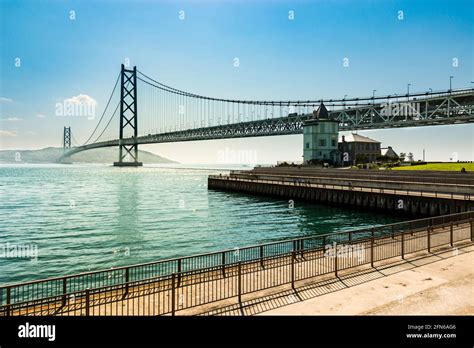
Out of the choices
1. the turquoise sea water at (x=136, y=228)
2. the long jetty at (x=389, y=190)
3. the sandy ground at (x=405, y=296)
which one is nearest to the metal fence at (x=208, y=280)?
the sandy ground at (x=405, y=296)

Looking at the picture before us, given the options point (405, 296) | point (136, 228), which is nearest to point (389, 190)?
point (136, 228)

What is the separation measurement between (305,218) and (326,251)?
2309cm

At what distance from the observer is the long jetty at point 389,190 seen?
34.3m

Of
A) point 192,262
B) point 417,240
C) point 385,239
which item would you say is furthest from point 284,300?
point 192,262

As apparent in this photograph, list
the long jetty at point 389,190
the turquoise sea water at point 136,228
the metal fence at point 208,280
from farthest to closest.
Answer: the long jetty at point 389,190
the turquoise sea water at point 136,228
the metal fence at point 208,280

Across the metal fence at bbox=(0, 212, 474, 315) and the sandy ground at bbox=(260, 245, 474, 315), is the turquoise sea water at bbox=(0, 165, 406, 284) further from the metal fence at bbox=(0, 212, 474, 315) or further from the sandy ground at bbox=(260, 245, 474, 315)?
the sandy ground at bbox=(260, 245, 474, 315)

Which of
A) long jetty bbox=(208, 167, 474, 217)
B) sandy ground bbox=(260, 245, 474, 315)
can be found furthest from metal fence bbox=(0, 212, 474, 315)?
long jetty bbox=(208, 167, 474, 217)

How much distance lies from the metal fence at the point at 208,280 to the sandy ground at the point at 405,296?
4.41 feet

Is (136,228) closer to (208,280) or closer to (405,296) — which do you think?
(208,280)

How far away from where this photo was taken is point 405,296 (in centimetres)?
1023

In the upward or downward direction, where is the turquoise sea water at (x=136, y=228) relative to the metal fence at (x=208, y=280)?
downward

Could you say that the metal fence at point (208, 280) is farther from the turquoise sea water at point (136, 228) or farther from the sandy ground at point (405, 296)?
the turquoise sea water at point (136, 228)

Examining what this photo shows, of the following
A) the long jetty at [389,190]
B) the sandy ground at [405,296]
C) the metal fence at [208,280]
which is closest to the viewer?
the sandy ground at [405,296]

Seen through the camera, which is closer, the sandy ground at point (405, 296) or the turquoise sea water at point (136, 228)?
the sandy ground at point (405, 296)
